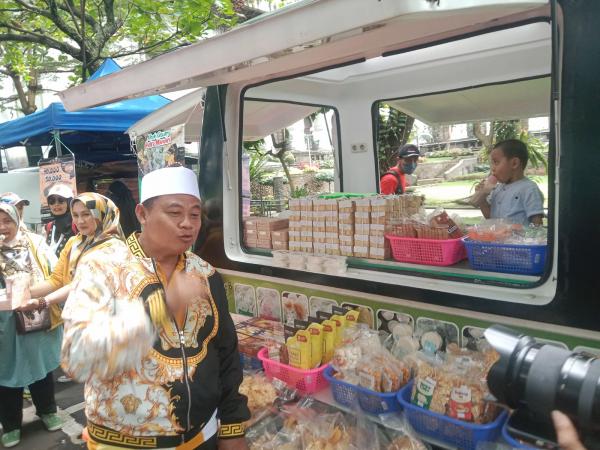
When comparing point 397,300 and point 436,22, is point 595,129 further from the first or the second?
point 397,300

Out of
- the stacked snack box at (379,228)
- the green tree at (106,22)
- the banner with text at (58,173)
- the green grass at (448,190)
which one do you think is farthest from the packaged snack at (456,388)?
the green tree at (106,22)

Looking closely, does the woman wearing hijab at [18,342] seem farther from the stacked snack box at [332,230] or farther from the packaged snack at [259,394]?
the stacked snack box at [332,230]

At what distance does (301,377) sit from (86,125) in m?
4.99

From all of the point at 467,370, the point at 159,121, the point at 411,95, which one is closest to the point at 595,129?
the point at 467,370

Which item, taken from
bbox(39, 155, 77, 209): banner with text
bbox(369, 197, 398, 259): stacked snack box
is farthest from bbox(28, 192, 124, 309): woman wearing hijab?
bbox(369, 197, 398, 259): stacked snack box

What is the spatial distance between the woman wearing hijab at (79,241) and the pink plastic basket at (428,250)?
2096 millimetres

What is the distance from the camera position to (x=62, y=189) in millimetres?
4586

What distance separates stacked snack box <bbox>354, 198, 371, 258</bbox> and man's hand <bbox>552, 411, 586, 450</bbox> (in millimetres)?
1617

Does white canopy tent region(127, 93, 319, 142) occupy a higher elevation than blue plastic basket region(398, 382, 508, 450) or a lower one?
higher

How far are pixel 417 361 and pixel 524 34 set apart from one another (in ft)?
7.90

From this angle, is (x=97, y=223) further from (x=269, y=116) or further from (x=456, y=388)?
(x=456, y=388)

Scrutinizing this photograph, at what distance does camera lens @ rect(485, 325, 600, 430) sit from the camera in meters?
0.97

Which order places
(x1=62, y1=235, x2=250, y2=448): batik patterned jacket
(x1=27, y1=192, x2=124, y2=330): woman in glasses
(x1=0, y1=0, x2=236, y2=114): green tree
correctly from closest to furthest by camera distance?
(x1=62, y1=235, x2=250, y2=448): batik patterned jacket, (x1=27, y1=192, x2=124, y2=330): woman in glasses, (x1=0, y1=0, x2=236, y2=114): green tree

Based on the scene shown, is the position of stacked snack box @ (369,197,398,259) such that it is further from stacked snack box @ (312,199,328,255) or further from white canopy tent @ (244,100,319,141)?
white canopy tent @ (244,100,319,141)
